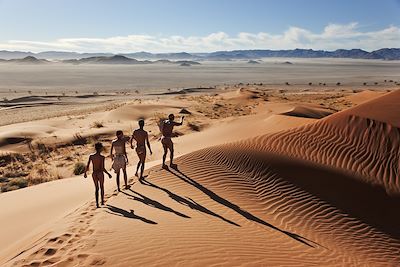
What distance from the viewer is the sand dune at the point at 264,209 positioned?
555 cm

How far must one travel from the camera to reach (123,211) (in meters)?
7.16

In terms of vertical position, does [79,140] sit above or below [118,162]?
below

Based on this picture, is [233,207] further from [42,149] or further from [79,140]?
[79,140]

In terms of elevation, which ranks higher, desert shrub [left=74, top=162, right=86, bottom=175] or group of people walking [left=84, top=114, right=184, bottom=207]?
group of people walking [left=84, top=114, right=184, bottom=207]

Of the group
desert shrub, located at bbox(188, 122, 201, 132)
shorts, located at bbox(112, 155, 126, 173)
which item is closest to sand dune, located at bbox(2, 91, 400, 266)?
shorts, located at bbox(112, 155, 126, 173)

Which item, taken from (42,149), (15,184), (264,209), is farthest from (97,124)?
(264,209)

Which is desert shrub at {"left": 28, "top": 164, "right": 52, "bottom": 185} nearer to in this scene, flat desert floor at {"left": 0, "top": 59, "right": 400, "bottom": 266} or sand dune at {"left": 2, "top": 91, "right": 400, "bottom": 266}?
flat desert floor at {"left": 0, "top": 59, "right": 400, "bottom": 266}

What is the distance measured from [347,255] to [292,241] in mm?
998

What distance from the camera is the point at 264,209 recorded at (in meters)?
8.30

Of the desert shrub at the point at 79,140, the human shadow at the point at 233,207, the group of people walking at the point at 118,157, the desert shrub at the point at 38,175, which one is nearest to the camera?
the human shadow at the point at 233,207

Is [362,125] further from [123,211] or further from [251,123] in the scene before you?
[123,211]

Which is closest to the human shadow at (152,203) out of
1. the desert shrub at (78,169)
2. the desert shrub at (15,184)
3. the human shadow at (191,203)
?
the human shadow at (191,203)

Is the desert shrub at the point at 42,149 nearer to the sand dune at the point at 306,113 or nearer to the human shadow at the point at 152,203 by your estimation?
the human shadow at the point at 152,203

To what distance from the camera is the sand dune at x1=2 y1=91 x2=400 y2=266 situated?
18.2 ft
